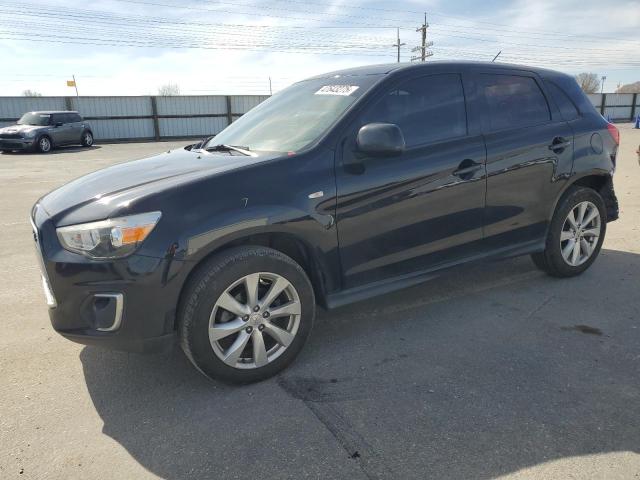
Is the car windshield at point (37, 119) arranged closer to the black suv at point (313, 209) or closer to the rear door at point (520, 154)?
the black suv at point (313, 209)

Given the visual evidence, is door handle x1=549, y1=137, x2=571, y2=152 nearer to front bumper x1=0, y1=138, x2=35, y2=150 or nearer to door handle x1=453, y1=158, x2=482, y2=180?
door handle x1=453, y1=158, x2=482, y2=180

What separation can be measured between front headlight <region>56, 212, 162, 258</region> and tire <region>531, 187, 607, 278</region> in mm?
3332

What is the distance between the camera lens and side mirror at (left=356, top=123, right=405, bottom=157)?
3014 mm

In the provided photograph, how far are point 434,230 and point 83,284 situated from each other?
2208 millimetres

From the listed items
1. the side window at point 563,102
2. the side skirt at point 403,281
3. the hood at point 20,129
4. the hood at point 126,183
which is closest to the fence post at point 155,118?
the hood at point 20,129

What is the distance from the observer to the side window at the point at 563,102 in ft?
14.3

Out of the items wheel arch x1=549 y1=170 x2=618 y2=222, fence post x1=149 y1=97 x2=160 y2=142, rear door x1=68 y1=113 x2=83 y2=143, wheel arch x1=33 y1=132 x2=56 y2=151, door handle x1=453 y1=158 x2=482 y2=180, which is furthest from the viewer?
fence post x1=149 y1=97 x2=160 y2=142

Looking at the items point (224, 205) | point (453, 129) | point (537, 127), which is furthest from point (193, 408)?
point (537, 127)

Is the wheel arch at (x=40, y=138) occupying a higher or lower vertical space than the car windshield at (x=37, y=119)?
lower

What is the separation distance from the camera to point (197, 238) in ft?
8.59

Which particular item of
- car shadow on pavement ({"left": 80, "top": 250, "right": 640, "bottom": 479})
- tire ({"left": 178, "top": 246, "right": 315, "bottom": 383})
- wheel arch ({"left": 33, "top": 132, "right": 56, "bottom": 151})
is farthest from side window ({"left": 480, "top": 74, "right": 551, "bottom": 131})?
wheel arch ({"left": 33, "top": 132, "right": 56, "bottom": 151})

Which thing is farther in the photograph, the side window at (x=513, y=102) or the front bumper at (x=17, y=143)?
the front bumper at (x=17, y=143)

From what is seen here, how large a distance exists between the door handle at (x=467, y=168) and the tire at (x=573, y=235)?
1.12m

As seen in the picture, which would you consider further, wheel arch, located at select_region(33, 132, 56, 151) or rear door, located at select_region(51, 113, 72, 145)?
rear door, located at select_region(51, 113, 72, 145)
